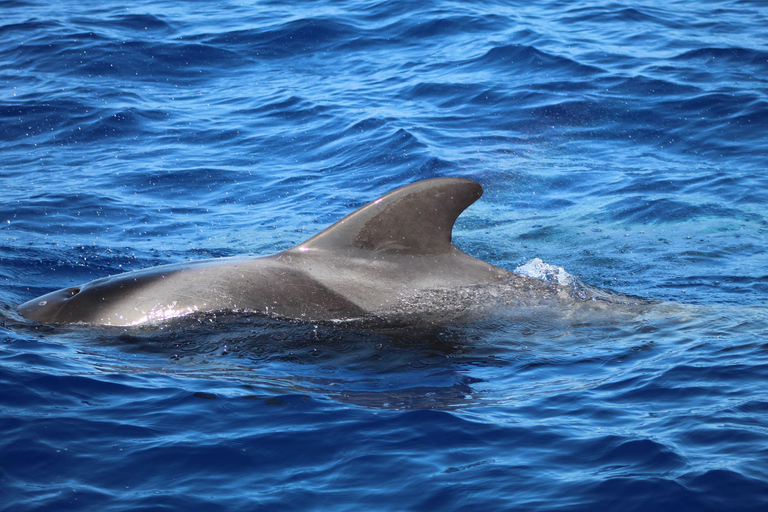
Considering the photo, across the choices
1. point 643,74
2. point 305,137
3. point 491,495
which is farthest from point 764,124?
point 491,495

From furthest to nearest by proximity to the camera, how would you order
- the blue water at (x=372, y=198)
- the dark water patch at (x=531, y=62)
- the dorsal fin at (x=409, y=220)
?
the dark water patch at (x=531, y=62), the dorsal fin at (x=409, y=220), the blue water at (x=372, y=198)

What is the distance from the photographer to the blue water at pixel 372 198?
15.8 feet

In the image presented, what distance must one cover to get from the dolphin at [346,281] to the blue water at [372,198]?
234 millimetres

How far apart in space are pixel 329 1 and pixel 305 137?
10.7 metres

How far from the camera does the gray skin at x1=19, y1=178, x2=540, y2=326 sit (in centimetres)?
692

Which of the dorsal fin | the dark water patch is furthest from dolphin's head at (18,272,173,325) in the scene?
the dark water patch

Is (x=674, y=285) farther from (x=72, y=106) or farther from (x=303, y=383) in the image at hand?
(x=72, y=106)

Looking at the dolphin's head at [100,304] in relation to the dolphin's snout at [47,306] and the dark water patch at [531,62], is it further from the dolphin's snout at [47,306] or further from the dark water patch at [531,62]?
the dark water patch at [531,62]

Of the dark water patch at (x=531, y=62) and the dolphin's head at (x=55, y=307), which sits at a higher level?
the dark water patch at (x=531, y=62)

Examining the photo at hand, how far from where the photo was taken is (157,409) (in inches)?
222

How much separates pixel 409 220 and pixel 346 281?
0.80 m

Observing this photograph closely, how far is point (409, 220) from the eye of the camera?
699 cm

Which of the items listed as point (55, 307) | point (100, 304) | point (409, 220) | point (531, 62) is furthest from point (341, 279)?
point (531, 62)

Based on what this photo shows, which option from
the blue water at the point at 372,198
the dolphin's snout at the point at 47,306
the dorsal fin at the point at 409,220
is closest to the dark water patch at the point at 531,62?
the blue water at the point at 372,198
